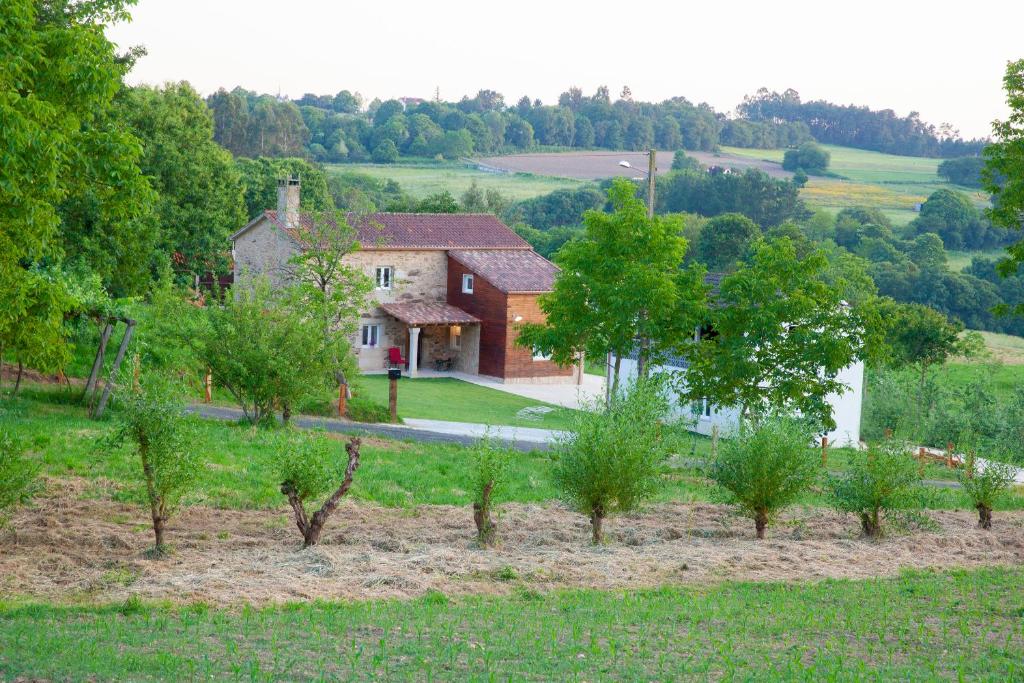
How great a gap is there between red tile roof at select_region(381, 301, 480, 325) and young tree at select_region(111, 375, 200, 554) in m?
Result: 31.6

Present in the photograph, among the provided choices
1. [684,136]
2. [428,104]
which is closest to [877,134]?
[684,136]

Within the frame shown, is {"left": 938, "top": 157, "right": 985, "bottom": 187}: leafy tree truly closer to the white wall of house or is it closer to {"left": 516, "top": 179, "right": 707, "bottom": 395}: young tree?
the white wall of house

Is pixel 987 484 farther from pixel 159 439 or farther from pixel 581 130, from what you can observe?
pixel 581 130

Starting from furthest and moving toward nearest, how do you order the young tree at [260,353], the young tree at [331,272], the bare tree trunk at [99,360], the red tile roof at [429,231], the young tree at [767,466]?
the red tile roof at [429,231] → the young tree at [331,272] → the young tree at [260,353] → the bare tree trunk at [99,360] → the young tree at [767,466]

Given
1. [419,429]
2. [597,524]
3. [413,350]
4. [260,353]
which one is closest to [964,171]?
[413,350]

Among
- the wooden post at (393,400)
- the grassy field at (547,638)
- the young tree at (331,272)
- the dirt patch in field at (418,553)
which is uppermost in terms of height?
the young tree at (331,272)

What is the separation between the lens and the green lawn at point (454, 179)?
12175cm

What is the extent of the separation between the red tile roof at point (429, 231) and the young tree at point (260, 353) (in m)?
20.2

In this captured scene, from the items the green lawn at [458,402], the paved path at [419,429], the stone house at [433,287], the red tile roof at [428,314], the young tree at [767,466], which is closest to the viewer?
the young tree at [767,466]

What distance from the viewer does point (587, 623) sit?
39.2 ft

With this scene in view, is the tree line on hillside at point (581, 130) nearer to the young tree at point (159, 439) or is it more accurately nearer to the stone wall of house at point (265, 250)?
the stone wall of house at point (265, 250)

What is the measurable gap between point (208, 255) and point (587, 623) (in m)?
41.3

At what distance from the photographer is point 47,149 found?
13625 mm

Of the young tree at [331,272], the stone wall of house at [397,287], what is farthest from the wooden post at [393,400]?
the stone wall of house at [397,287]
